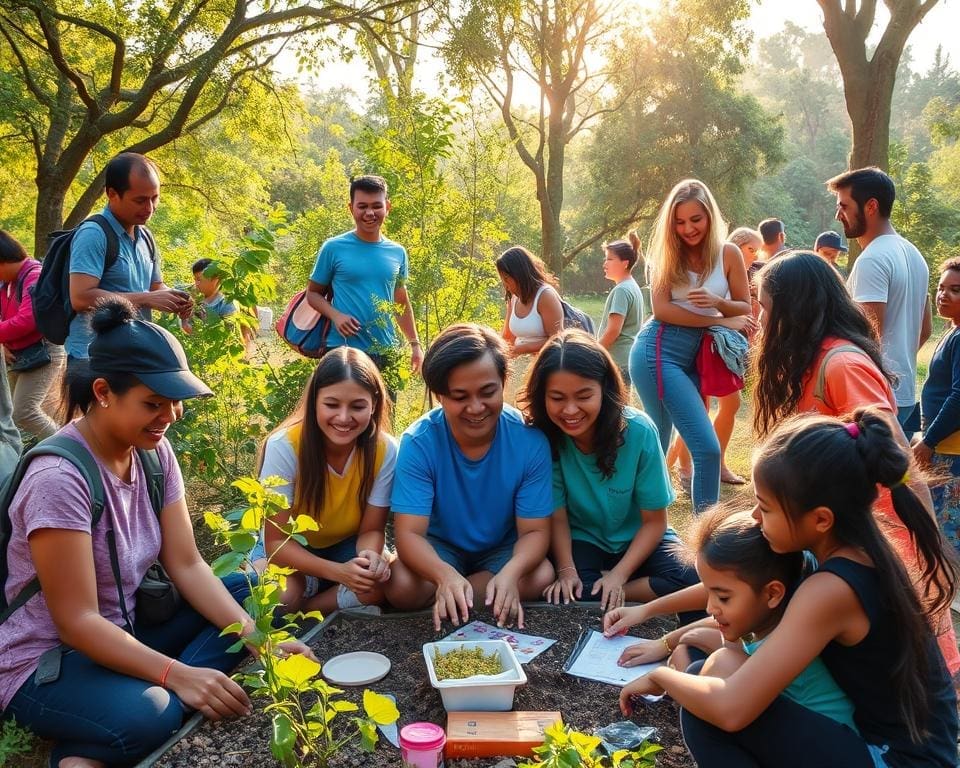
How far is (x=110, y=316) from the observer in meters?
2.12

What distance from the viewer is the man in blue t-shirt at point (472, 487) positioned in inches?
107

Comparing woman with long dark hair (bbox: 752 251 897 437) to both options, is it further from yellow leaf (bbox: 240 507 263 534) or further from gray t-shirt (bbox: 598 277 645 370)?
gray t-shirt (bbox: 598 277 645 370)

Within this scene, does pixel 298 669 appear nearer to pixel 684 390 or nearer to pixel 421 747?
pixel 421 747

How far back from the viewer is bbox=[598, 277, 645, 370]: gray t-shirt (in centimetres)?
573

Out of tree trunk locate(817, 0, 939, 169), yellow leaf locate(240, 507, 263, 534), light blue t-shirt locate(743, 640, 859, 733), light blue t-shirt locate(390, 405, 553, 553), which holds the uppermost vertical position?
tree trunk locate(817, 0, 939, 169)

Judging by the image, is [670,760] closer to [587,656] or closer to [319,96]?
[587,656]

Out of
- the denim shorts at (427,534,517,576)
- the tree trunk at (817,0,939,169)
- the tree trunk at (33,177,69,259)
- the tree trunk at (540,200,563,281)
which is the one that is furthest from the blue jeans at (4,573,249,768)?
the tree trunk at (540,200,563,281)

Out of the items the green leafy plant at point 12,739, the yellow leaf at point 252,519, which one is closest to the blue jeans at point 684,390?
the yellow leaf at point 252,519

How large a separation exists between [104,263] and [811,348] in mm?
3076

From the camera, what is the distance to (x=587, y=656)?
2.48m

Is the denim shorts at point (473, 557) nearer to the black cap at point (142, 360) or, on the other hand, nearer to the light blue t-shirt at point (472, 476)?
the light blue t-shirt at point (472, 476)

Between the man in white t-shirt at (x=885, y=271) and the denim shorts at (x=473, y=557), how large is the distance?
1852 mm

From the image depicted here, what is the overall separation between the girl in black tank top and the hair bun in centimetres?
177

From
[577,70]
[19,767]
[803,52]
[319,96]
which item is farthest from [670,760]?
[803,52]
